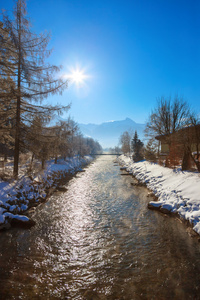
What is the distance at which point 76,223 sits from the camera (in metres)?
7.80

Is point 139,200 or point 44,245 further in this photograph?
point 139,200

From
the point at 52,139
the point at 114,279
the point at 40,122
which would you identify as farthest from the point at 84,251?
the point at 40,122

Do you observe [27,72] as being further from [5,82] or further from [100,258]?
[100,258]

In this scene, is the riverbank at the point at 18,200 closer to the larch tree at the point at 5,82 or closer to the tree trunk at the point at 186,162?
the larch tree at the point at 5,82

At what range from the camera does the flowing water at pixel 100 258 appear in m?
3.93

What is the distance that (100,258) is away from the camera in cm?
521

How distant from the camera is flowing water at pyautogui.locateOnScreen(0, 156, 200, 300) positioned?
3.93 m

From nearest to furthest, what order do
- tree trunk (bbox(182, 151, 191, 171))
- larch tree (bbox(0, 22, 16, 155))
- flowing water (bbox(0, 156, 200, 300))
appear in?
flowing water (bbox(0, 156, 200, 300)) → larch tree (bbox(0, 22, 16, 155)) → tree trunk (bbox(182, 151, 191, 171))

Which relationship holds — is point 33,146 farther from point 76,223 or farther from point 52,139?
point 76,223

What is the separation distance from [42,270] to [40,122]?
883cm

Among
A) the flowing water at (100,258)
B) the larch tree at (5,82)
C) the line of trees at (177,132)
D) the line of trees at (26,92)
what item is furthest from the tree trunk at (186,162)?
the larch tree at (5,82)

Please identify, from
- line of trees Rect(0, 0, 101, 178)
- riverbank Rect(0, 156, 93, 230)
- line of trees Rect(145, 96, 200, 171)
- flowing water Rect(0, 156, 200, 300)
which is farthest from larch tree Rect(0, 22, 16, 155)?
line of trees Rect(145, 96, 200, 171)

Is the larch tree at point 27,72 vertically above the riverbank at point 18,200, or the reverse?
the larch tree at point 27,72

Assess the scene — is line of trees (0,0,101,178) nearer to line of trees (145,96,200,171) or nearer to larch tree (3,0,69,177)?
larch tree (3,0,69,177)
